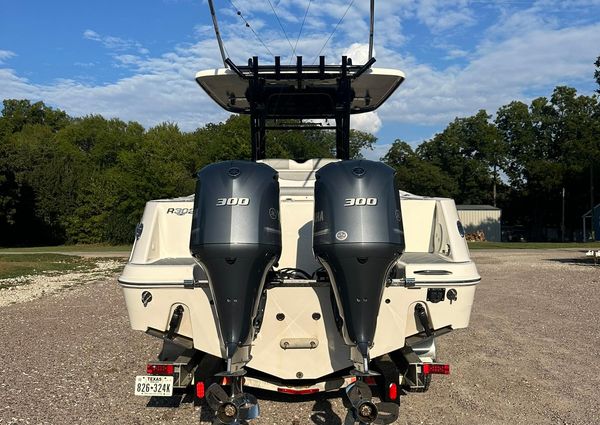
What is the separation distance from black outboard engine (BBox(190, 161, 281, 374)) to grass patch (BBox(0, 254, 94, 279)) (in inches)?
609

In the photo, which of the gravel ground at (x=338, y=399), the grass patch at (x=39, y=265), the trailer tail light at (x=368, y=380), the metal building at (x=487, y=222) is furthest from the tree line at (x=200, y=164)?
the trailer tail light at (x=368, y=380)

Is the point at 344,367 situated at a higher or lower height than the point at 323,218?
lower

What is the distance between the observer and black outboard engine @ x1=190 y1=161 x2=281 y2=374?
3.30 metres

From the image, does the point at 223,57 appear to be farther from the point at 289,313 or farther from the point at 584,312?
the point at 584,312

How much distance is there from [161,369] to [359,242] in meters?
1.82

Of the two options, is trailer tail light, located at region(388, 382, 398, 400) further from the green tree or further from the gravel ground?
the green tree

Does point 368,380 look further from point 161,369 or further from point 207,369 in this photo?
point 161,369

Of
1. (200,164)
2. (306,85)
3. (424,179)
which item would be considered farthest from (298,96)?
(424,179)

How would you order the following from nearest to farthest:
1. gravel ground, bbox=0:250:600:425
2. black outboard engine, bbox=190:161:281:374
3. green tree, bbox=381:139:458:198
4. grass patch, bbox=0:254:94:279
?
black outboard engine, bbox=190:161:281:374, gravel ground, bbox=0:250:600:425, grass patch, bbox=0:254:94:279, green tree, bbox=381:139:458:198

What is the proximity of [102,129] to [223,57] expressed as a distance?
62.6 metres

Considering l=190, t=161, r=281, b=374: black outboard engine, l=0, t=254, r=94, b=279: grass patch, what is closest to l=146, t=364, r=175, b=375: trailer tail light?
l=190, t=161, r=281, b=374: black outboard engine

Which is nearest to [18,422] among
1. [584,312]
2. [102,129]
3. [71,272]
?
[584,312]

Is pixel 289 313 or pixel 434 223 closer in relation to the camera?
pixel 289 313

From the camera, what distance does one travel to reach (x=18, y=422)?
4.36m
